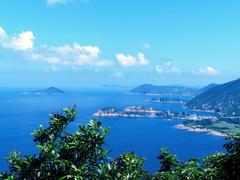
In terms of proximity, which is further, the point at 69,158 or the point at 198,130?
the point at 198,130

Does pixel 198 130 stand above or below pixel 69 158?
below

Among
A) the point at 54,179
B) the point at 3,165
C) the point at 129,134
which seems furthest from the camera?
the point at 129,134

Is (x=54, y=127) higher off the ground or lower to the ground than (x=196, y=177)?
higher

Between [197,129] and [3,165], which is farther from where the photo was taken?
[197,129]

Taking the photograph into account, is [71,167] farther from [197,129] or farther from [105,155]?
[197,129]

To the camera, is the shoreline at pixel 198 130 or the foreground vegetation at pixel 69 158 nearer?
the foreground vegetation at pixel 69 158

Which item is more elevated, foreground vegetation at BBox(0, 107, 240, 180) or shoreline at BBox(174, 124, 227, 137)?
foreground vegetation at BBox(0, 107, 240, 180)

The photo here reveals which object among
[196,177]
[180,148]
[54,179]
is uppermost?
[54,179]

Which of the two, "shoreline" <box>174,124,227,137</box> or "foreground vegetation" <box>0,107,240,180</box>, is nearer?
"foreground vegetation" <box>0,107,240,180</box>

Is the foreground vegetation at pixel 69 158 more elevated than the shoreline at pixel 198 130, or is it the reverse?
the foreground vegetation at pixel 69 158

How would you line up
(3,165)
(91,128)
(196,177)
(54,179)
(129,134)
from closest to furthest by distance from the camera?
1. (54,179)
2. (91,128)
3. (196,177)
4. (3,165)
5. (129,134)

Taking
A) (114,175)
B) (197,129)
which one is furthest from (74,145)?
(197,129)
